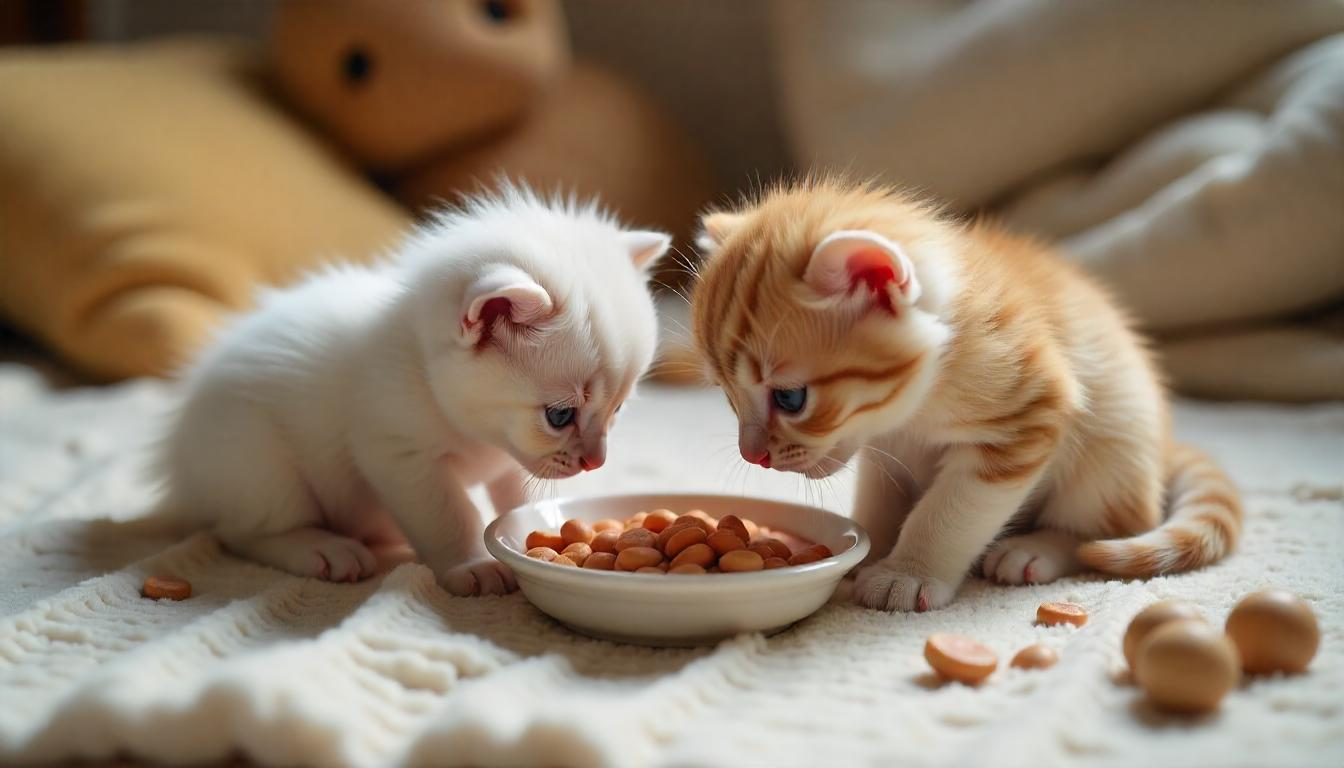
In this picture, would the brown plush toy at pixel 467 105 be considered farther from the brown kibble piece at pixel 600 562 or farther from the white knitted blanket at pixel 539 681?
the brown kibble piece at pixel 600 562

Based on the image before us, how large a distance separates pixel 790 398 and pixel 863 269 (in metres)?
0.17

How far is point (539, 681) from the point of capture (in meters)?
1.06

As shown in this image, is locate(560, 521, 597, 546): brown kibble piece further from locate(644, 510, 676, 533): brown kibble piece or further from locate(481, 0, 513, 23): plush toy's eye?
locate(481, 0, 513, 23): plush toy's eye

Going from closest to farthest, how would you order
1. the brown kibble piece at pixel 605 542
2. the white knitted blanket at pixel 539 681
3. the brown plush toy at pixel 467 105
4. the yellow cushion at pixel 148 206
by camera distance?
the white knitted blanket at pixel 539 681 < the brown kibble piece at pixel 605 542 < the yellow cushion at pixel 148 206 < the brown plush toy at pixel 467 105

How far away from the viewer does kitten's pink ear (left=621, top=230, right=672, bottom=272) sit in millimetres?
1536

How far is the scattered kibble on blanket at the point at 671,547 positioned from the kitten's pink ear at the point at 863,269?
1.02 ft

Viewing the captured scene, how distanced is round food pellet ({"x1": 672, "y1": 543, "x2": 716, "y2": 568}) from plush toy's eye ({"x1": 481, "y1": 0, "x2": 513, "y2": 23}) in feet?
7.46

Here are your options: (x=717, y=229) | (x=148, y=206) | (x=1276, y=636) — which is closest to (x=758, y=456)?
(x=717, y=229)

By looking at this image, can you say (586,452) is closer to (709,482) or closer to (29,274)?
(709,482)

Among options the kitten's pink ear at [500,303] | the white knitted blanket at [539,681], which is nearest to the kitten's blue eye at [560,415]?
the kitten's pink ear at [500,303]

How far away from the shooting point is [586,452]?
140 centimetres

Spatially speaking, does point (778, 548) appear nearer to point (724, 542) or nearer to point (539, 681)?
point (724, 542)

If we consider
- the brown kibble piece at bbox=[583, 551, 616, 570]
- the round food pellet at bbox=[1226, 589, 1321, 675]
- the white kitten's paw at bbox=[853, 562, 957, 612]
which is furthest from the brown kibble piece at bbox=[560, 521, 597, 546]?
the round food pellet at bbox=[1226, 589, 1321, 675]

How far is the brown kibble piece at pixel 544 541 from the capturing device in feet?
4.49
